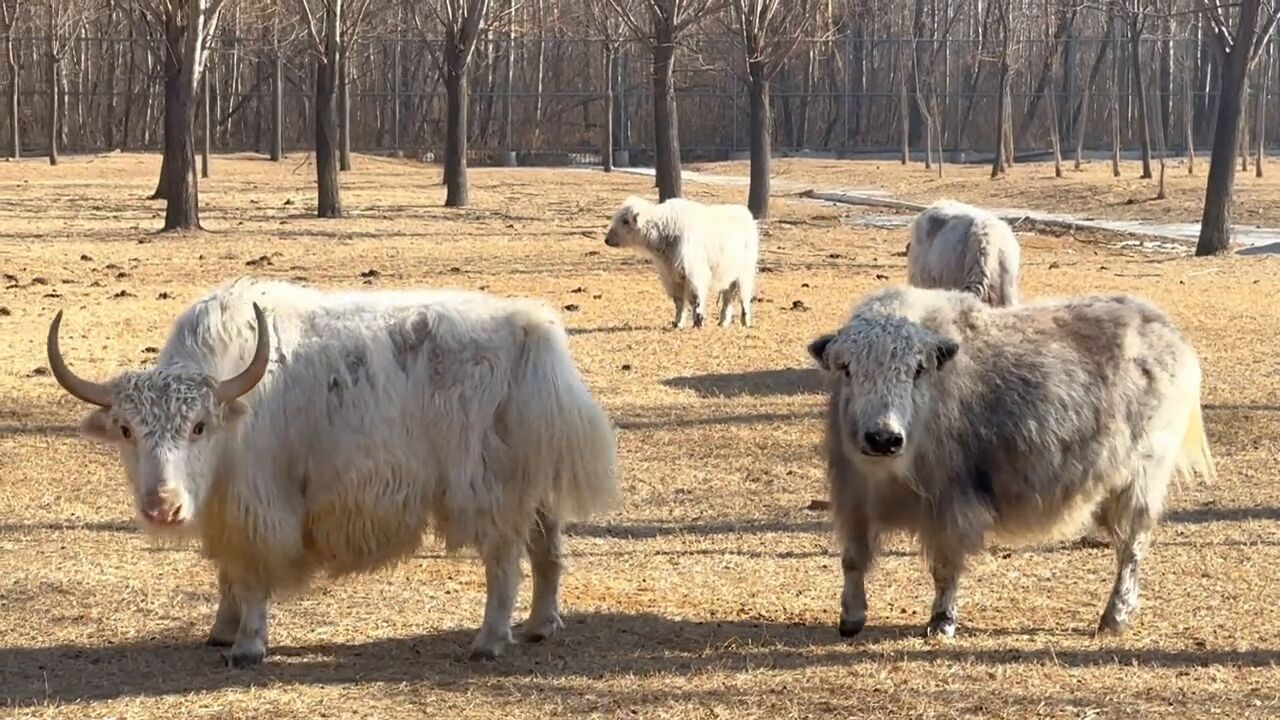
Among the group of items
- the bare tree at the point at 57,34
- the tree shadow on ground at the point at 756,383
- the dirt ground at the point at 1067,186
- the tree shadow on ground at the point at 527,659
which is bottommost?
the tree shadow on ground at the point at 527,659

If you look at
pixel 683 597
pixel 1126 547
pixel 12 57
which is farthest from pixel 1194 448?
pixel 12 57

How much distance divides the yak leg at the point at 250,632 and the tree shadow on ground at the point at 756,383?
6703mm

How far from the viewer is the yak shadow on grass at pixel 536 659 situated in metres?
6.27

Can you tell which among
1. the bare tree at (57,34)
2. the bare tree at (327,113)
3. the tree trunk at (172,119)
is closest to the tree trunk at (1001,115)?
the bare tree at (327,113)

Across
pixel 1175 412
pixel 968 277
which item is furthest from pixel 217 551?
pixel 968 277

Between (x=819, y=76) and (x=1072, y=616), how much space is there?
56.2 meters

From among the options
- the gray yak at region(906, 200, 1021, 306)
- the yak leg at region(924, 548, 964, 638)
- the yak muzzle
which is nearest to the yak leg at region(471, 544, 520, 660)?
the yak muzzle

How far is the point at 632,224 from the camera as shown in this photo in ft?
58.9

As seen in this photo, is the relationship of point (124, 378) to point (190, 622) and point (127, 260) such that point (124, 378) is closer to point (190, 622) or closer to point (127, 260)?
point (190, 622)

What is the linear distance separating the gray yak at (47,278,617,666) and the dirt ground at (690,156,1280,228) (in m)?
25.7

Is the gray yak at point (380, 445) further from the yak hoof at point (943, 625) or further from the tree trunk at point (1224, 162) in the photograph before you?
the tree trunk at point (1224, 162)

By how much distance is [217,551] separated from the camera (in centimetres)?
669

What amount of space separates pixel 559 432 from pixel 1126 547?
2.42 meters

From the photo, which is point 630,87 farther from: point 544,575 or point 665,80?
point 544,575
